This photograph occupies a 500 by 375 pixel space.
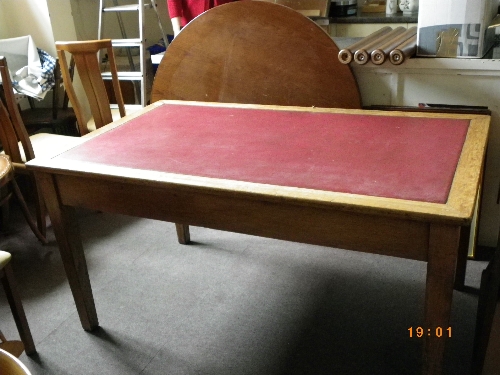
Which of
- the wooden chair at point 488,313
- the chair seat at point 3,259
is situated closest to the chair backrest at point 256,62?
the wooden chair at point 488,313

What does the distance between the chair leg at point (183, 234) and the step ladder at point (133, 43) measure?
1303 millimetres

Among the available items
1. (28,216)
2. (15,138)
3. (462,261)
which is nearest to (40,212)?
(28,216)

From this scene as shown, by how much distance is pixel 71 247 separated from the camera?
168cm

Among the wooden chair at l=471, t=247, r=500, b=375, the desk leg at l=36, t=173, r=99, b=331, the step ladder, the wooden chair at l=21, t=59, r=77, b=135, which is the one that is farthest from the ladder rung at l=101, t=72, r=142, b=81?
the wooden chair at l=471, t=247, r=500, b=375

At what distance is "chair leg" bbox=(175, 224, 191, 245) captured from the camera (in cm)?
236

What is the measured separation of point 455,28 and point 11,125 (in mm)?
1984

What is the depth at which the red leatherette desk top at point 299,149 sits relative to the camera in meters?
1.23

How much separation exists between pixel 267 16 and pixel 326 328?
4.21ft

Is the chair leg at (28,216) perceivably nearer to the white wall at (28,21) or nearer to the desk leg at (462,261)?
the white wall at (28,21)

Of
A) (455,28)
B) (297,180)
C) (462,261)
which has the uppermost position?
(455,28)

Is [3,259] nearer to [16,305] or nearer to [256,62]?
[16,305]

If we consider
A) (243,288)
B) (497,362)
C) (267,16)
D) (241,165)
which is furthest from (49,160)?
(497,362)

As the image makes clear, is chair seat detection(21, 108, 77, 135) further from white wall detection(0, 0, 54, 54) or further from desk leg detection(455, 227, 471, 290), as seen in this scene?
desk leg detection(455, 227, 471, 290)

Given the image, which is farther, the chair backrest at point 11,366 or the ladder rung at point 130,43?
the ladder rung at point 130,43
